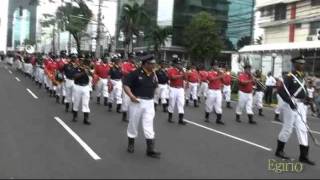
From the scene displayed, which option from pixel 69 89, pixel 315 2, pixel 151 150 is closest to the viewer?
pixel 151 150

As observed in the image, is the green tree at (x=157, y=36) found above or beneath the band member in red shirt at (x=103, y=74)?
above

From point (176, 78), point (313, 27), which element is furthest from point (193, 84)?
point (313, 27)

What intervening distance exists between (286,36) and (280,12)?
11.5ft

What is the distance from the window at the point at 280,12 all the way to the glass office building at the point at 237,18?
1186 inches

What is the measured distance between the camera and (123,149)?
38.4 feet

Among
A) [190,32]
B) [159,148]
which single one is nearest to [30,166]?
[159,148]

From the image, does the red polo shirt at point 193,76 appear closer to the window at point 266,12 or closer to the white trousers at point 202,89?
the white trousers at point 202,89

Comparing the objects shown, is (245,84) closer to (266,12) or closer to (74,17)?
(74,17)

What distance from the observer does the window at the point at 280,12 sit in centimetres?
6525

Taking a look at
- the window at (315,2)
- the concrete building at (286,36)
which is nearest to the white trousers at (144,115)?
the concrete building at (286,36)

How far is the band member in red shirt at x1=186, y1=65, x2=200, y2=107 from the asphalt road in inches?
249

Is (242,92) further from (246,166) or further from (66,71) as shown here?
(246,166)

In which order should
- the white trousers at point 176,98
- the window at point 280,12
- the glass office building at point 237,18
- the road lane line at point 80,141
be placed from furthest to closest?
the glass office building at point 237,18, the window at point 280,12, the white trousers at point 176,98, the road lane line at point 80,141

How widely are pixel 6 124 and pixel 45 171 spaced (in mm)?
6628
